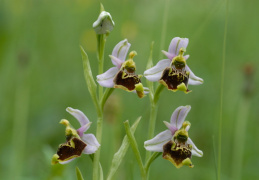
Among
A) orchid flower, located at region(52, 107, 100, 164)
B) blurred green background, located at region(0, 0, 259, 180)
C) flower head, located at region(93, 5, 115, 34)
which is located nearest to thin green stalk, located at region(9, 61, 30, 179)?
blurred green background, located at region(0, 0, 259, 180)

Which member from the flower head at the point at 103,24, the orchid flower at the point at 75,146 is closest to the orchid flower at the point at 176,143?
A: the orchid flower at the point at 75,146

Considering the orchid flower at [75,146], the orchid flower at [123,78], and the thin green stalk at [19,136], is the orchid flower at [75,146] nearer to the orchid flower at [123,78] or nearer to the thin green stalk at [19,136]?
the orchid flower at [123,78]

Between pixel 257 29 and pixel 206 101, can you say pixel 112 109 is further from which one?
pixel 257 29

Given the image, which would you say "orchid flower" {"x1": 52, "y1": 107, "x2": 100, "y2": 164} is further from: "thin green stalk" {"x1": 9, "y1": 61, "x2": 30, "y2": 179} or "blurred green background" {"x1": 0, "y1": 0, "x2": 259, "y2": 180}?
"thin green stalk" {"x1": 9, "y1": 61, "x2": 30, "y2": 179}

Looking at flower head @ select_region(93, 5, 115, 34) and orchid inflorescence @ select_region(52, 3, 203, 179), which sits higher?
flower head @ select_region(93, 5, 115, 34)

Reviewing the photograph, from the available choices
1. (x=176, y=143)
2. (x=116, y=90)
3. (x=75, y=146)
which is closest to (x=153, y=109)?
(x=176, y=143)

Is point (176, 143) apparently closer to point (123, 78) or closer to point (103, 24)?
point (123, 78)
